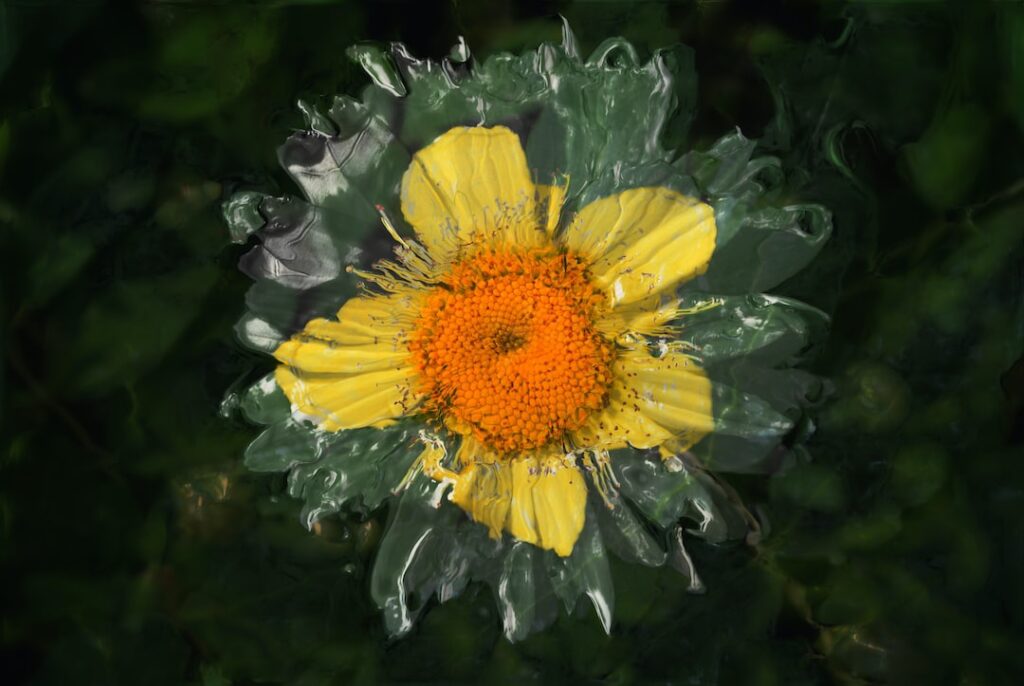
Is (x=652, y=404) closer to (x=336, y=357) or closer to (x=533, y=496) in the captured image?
(x=533, y=496)

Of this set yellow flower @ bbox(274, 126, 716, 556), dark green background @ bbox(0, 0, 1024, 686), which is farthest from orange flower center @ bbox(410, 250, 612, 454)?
dark green background @ bbox(0, 0, 1024, 686)

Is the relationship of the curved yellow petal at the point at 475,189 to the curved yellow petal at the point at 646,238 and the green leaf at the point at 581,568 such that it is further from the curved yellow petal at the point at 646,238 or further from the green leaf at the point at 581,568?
the green leaf at the point at 581,568

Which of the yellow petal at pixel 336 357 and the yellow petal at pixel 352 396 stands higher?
the yellow petal at pixel 336 357

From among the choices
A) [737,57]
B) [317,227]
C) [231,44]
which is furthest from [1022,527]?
[231,44]

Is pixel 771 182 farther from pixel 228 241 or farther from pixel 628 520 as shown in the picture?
pixel 228 241

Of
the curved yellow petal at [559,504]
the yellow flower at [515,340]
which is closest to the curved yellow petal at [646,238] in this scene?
the yellow flower at [515,340]

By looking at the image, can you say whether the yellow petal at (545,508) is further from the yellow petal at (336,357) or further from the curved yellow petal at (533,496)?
the yellow petal at (336,357)

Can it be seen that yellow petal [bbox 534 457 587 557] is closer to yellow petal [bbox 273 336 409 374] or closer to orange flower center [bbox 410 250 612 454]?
orange flower center [bbox 410 250 612 454]

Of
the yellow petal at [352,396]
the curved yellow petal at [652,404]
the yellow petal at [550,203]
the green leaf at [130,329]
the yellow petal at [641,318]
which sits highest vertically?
the yellow petal at [550,203]
